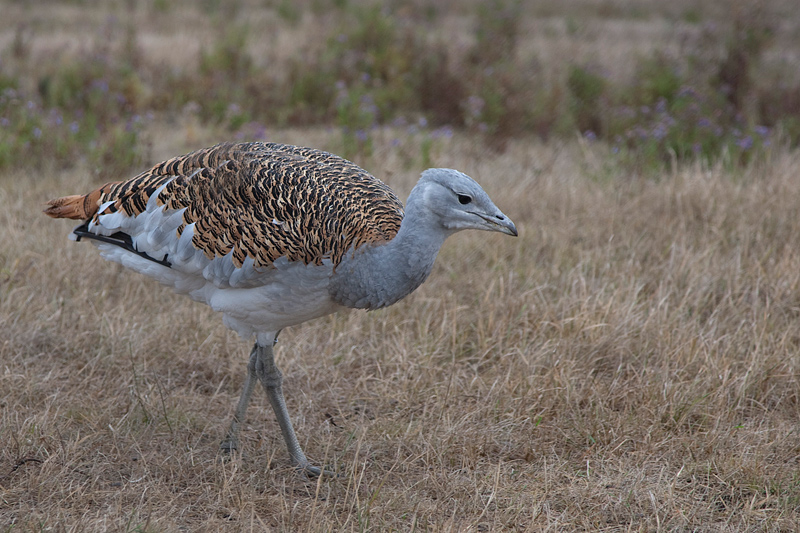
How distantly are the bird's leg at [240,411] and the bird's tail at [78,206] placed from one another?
3.21ft

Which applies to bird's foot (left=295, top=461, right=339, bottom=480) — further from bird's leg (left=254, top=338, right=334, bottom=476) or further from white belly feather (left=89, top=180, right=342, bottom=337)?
white belly feather (left=89, top=180, right=342, bottom=337)

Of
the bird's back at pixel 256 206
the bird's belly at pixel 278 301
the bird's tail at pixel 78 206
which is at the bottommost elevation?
the bird's belly at pixel 278 301

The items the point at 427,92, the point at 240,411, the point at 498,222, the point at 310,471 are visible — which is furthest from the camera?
the point at 427,92

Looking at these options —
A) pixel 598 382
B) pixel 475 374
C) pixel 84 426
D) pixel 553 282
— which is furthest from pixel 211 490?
pixel 553 282

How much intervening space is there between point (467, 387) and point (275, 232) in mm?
1378

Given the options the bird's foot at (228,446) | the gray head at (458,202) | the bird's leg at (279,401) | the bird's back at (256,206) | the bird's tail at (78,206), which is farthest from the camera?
the bird's tail at (78,206)

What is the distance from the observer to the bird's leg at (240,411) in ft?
11.6

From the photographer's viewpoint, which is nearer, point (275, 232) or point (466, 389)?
point (275, 232)

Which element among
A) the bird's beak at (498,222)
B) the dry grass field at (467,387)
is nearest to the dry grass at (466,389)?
the dry grass field at (467,387)

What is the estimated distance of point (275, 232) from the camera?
307cm

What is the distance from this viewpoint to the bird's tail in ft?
12.0

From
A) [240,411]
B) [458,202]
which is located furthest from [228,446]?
[458,202]

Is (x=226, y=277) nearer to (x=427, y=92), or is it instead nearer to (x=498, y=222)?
(x=498, y=222)

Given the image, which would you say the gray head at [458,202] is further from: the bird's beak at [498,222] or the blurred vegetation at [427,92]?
the blurred vegetation at [427,92]
